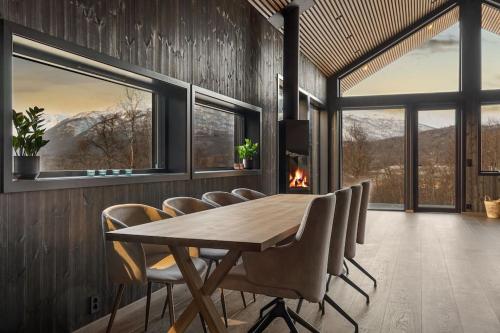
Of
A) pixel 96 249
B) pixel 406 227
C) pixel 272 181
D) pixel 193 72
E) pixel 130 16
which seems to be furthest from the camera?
pixel 406 227

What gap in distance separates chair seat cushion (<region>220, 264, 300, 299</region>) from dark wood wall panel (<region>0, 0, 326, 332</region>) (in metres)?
1.13

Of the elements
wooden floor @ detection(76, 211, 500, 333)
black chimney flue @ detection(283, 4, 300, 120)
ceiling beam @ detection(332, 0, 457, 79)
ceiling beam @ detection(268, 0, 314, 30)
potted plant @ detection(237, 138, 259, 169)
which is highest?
ceiling beam @ detection(332, 0, 457, 79)

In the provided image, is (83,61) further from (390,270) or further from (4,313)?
(390,270)

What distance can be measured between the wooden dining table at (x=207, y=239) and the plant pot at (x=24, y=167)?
77 centimetres

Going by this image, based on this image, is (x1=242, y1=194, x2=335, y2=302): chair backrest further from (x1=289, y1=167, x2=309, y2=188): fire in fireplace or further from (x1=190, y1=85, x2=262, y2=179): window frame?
(x1=289, y1=167, x2=309, y2=188): fire in fireplace

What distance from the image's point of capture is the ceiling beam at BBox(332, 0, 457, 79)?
31.7ft

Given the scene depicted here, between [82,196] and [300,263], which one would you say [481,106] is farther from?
[82,196]

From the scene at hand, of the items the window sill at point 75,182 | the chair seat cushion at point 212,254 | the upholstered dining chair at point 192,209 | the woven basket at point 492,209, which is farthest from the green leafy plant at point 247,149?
the woven basket at point 492,209

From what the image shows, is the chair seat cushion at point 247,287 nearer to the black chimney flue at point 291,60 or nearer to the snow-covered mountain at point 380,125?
the black chimney flue at point 291,60

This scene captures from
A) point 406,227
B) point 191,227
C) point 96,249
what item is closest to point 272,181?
point 406,227

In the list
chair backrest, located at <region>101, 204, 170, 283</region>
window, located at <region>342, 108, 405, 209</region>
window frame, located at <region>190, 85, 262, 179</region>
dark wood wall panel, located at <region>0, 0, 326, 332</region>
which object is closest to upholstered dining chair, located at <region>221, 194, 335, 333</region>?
chair backrest, located at <region>101, 204, 170, 283</region>

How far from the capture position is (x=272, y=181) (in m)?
7.05

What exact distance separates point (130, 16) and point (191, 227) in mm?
2050

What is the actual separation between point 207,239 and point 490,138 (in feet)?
30.0
